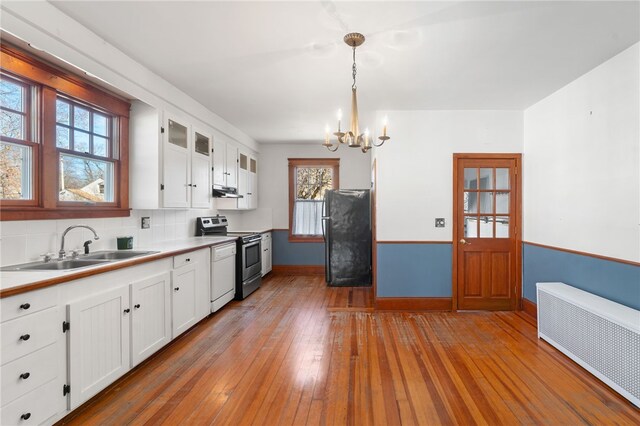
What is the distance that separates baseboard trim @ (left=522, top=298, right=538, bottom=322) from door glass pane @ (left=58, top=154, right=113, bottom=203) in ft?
15.1

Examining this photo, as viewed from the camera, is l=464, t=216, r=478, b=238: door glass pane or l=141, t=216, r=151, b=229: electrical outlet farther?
l=464, t=216, r=478, b=238: door glass pane

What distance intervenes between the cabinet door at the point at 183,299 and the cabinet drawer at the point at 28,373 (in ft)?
3.85

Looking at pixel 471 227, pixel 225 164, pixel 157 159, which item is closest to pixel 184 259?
pixel 157 159

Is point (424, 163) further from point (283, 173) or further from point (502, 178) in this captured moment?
point (283, 173)

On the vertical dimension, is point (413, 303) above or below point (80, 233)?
below

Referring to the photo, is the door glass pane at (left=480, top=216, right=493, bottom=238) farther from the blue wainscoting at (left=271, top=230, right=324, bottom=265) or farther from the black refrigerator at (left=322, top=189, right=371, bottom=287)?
the blue wainscoting at (left=271, top=230, right=324, bottom=265)

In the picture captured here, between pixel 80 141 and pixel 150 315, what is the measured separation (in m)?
1.54

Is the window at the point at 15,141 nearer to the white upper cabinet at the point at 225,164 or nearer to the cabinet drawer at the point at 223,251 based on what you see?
the cabinet drawer at the point at 223,251

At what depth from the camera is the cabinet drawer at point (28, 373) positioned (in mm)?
1571

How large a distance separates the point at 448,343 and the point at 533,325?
3.96 ft

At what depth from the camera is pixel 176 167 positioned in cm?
351

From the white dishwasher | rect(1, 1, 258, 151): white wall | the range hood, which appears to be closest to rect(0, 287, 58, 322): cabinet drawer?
rect(1, 1, 258, 151): white wall

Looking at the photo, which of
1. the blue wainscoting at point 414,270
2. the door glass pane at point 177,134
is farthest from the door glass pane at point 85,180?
the blue wainscoting at point 414,270

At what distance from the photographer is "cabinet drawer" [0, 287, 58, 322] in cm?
156
